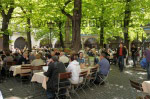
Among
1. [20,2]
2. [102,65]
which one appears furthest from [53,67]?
[20,2]


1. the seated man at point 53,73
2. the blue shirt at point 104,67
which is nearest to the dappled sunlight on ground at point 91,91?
the blue shirt at point 104,67

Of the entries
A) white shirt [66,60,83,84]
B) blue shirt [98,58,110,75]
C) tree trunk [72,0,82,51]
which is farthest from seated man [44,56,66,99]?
tree trunk [72,0,82,51]

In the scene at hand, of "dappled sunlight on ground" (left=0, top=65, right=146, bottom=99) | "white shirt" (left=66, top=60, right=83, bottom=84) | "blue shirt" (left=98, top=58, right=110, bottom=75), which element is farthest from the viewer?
"blue shirt" (left=98, top=58, right=110, bottom=75)

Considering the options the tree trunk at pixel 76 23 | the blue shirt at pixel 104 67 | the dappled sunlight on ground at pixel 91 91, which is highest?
the tree trunk at pixel 76 23

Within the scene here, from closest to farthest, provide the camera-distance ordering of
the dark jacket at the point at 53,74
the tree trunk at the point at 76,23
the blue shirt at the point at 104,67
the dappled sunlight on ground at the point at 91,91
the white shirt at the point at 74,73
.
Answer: the dark jacket at the point at 53,74, the white shirt at the point at 74,73, the dappled sunlight on ground at the point at 91,91, the blue shirt at the point at 104,67, the tree trunk at the point at 76,23

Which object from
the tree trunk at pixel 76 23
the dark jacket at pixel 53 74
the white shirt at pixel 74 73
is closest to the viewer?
the dark jacket at pixel 53 74

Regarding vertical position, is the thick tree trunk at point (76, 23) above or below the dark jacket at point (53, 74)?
above

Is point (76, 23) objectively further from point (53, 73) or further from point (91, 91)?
point (53, 73)

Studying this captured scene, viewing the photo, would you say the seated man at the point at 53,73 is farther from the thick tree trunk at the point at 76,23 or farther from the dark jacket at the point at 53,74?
the thick tree trunk at the point at 76,23

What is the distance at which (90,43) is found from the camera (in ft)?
146

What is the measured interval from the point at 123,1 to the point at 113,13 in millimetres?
2107

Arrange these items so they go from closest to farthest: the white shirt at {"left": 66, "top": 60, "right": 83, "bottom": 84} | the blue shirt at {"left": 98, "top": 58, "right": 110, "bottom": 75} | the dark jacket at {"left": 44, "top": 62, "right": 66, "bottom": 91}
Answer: the dark jacket at {"left": 44, "top": 62, "right": 66, "bottom": 91} < the white shirt at {"left": 66, "top": 60, "right": 83, "bottom": 84} < the blue shirt at {"left": 98, "top": 58, "right": 110, "bottom": 75}

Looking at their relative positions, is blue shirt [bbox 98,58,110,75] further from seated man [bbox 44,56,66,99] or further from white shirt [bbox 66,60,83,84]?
seated man [bbox 44,56,66,99]

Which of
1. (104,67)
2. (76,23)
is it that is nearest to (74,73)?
(104,67)
